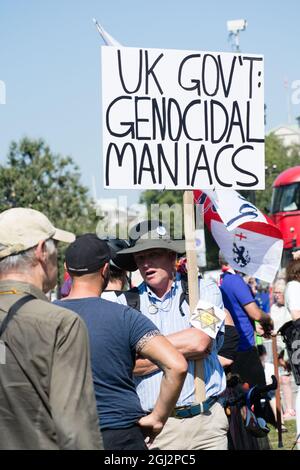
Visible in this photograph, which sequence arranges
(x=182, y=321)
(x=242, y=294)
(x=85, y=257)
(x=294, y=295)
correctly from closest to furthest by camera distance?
(x=85, y=257) < (x=182, y=321) < (x=294, y=295) < (x=242, y=294)

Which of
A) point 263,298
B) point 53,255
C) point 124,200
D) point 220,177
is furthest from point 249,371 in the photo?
point 263,298

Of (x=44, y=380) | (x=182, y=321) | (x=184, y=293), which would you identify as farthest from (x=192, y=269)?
(x=44, y=380)

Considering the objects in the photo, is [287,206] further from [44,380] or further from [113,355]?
[44,380]

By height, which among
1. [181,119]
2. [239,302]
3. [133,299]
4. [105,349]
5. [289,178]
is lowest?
[239,302]

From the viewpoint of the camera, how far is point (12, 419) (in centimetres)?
321

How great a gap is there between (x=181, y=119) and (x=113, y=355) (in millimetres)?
1940

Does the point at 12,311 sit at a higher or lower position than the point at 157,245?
lower

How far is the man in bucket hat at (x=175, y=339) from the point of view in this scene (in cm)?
496

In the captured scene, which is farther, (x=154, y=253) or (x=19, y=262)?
(x=154, y=253)

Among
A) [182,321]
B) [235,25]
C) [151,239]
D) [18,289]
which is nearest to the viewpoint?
[18,289]

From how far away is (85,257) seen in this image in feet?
14.0

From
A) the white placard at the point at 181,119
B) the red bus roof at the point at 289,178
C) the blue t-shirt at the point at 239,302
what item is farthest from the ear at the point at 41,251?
the red bus roof at the point at 289,178

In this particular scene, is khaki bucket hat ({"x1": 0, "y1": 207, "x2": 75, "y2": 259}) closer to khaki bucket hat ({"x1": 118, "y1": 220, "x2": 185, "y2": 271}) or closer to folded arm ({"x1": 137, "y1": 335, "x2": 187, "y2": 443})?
folded arm ({"x1": 137, "y1": 335, "x2": 187, "y2": 443})

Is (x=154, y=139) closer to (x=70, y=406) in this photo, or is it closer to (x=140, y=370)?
(x=140, y=370)
